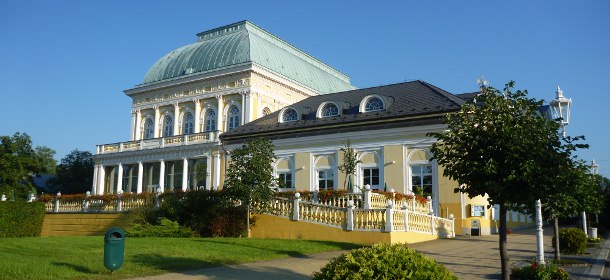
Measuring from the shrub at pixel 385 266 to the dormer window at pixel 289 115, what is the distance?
2951cm

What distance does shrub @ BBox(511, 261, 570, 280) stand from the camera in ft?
36.7

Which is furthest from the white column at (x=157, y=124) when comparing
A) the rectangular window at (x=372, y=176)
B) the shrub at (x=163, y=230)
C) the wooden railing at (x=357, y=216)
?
the shrub at (x=163, y=230)

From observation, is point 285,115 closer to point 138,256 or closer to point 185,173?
point 185,173

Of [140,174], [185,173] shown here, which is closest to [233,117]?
[185,173]

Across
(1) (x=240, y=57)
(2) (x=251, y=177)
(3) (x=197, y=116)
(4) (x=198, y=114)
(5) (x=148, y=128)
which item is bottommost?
(2) (x=251, y=177)

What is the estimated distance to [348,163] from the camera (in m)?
29.5

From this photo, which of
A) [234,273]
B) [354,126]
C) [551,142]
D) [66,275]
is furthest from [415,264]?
[354,126]

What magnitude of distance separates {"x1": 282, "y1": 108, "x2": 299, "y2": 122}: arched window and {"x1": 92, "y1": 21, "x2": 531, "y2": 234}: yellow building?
0.07 m

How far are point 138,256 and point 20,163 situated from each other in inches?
1739

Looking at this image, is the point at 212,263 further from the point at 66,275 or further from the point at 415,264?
the point at 415,264

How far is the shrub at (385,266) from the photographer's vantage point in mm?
6598

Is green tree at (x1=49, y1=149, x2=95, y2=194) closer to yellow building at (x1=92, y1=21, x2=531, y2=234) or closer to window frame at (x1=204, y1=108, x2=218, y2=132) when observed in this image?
yellow building at (x1=92, y1=21, x2=531, y2=234)

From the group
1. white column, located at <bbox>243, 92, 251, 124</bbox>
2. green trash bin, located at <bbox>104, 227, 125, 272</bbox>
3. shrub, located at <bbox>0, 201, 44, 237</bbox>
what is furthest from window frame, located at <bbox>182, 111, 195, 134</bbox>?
green trash bin, located at <bbox>104, 227, 125, 272</bbox>

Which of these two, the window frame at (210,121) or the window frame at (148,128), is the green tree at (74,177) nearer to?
the window frame at (148,128)
